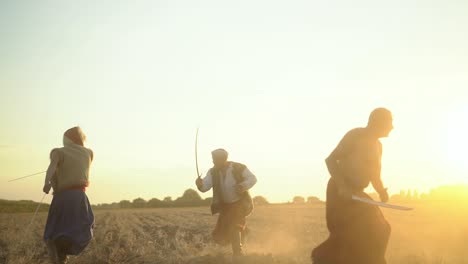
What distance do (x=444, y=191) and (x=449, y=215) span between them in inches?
780

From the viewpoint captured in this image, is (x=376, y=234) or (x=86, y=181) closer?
(x=376, y=234)

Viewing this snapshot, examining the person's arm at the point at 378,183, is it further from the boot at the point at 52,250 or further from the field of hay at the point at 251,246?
the boot at the point at 52,250

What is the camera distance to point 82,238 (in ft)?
26.7

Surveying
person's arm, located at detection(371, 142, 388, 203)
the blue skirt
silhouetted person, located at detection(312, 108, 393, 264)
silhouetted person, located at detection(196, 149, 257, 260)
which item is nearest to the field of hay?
silhouetted person, located at detection(196, 149, 257, 260)

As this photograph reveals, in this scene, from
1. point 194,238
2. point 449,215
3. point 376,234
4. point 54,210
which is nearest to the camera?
point 376,234

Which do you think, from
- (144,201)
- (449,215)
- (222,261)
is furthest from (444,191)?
(222,261)

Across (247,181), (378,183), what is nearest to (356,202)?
(378,183)

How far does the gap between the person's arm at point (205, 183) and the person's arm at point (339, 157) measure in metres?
3.89

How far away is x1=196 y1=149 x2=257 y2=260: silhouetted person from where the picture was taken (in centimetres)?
1003

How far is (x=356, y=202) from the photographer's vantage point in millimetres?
6609

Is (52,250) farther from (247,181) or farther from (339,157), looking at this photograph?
(339,157)

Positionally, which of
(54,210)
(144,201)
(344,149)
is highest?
(344,149)

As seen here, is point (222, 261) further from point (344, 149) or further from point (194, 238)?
point (194, 238)

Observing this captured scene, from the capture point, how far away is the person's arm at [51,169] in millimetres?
7867
